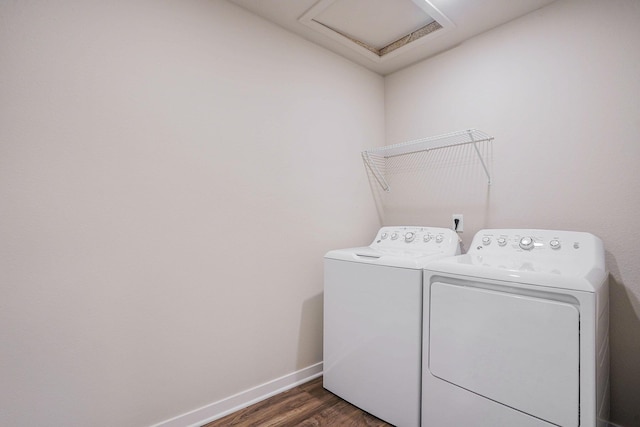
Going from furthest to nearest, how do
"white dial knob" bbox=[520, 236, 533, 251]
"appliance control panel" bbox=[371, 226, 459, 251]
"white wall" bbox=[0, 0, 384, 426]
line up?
"appliance control panel" bbox=[371, 226, 459, 251] < "white dial knob" bbox=[520, 236, 533, 251] < "white wall" bbox=[0, 0, 384, 426]

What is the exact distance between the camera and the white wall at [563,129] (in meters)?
1.53

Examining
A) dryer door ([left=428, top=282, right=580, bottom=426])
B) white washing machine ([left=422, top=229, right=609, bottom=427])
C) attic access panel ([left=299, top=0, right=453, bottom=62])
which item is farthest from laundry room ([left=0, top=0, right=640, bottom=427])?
dryer door ([left=428, top=282, right=580, bottom=426])

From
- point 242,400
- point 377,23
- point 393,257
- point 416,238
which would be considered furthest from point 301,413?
point 377,23

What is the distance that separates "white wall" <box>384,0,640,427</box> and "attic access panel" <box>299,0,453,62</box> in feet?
0.99

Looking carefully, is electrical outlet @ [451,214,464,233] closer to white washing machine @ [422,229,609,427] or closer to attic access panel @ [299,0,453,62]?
white washing machine @ [422,229,609,427]

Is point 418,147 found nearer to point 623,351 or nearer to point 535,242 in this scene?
point 535,242

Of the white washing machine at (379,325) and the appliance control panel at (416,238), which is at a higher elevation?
the appliance control panel at (416,238)

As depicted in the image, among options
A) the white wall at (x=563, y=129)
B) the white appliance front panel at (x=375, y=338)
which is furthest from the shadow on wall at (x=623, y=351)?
the white appliance front panel at (x=375, y=338)

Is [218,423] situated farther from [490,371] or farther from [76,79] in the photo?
[76,79]

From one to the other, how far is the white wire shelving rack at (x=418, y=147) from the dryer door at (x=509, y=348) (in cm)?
100

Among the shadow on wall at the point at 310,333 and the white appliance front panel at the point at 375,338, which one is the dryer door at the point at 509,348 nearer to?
the white appliance front panel at the point at 375,338

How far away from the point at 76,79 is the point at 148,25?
17.1 inches

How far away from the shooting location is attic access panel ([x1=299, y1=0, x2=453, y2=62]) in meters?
1.83

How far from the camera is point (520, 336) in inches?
46.9
